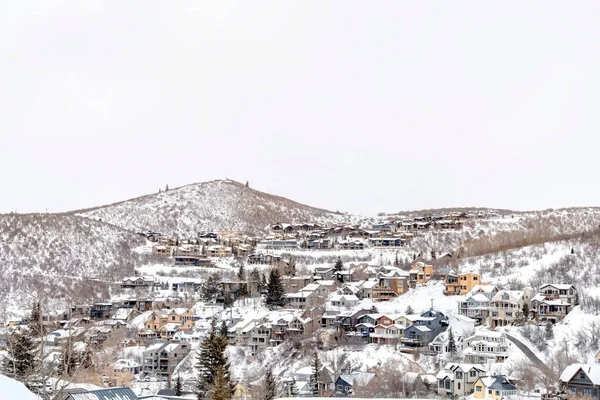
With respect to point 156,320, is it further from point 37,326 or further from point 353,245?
point 353,245

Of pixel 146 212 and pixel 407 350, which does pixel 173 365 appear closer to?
pixel 407 350

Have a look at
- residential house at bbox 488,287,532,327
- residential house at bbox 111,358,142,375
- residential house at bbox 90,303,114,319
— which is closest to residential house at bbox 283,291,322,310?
residential house at bbox 111,358,142,375

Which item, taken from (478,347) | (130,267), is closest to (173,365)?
(478,347)

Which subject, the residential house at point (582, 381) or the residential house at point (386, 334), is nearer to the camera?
the residential house at point (582, 381)

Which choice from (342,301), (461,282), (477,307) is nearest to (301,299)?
(342,301)

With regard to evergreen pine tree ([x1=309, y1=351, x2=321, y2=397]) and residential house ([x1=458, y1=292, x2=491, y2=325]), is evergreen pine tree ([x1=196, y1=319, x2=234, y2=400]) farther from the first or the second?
residential house ([x1=458, y1=292, x2=491, y2=325])

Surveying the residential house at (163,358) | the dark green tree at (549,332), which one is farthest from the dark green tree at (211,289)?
the dark green tree at (549,332)

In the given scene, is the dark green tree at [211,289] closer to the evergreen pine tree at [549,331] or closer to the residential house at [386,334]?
the residential house at [386,334]
